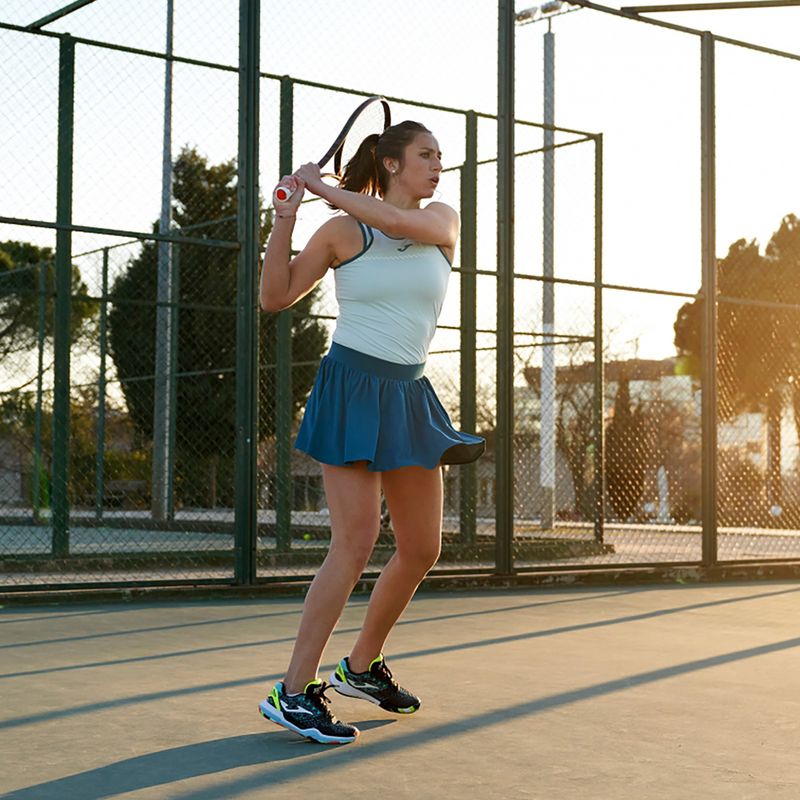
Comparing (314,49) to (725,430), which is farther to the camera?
(725,430)

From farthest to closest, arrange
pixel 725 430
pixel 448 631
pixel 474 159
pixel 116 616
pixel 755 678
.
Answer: pixel 725 430 < pixel 474 159 < pixel 116 616 < pixel 448 631 < pixel 755 678

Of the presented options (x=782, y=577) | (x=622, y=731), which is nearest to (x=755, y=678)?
(x=622, y=731)

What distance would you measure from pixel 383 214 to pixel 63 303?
5597 millimetres

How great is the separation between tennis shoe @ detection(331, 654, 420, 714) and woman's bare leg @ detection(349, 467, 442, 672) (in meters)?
0.02

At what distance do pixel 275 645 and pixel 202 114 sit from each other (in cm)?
593

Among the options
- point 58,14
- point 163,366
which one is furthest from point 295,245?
point 163,366

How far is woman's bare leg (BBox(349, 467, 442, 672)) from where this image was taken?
11.9 feet

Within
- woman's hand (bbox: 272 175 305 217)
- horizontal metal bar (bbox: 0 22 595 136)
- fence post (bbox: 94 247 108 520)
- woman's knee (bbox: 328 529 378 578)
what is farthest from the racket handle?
fence post (bbox: 94 247 108 520)

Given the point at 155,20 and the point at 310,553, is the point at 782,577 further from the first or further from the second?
the point at 155,20

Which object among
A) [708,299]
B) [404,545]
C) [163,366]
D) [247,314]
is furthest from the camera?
[163,366]

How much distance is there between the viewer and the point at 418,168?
369cm

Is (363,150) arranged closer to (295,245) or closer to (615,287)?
(615,287)

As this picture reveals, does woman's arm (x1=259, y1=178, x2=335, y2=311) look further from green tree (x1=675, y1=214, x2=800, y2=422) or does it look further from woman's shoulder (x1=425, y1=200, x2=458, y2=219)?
green tree (x1=675, y1=214, x2=800, y2=422)

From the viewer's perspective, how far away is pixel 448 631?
5.65m
